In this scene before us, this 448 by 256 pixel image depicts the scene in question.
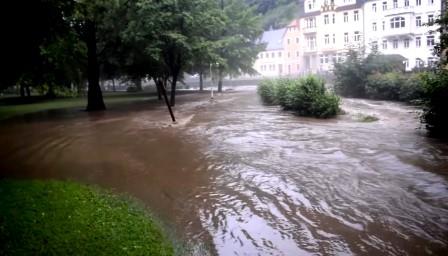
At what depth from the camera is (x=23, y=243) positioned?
557 centimetres

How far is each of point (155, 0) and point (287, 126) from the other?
14.6 metres

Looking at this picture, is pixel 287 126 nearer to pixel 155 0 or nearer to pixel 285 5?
pixel 155 0

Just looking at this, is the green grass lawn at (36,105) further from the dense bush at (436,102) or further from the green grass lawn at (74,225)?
the dense bush at (436,102)

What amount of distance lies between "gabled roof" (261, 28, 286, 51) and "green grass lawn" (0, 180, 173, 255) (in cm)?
8092

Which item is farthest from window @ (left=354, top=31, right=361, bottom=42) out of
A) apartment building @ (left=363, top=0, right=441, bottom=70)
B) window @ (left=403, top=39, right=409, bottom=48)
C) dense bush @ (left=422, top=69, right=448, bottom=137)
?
dense bush @ (left=422, top=69, right=448, bottom=137)

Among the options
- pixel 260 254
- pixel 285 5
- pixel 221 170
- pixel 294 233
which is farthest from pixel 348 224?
pixel 285 5

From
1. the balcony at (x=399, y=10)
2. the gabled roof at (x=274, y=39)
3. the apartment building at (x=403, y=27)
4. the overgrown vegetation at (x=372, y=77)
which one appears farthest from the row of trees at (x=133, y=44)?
the gabled roof at (x=274, y=39)

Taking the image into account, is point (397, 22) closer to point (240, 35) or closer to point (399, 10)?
point (399, 10)

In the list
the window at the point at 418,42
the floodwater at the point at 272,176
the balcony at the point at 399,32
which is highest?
the balcony at the point at 399,32

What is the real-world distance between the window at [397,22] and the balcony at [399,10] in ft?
2.44

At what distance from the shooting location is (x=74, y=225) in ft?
20.5

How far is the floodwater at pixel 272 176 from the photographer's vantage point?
21.7 ft

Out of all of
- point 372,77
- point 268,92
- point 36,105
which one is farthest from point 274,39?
point 36,105

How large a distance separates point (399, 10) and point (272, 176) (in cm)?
5745
